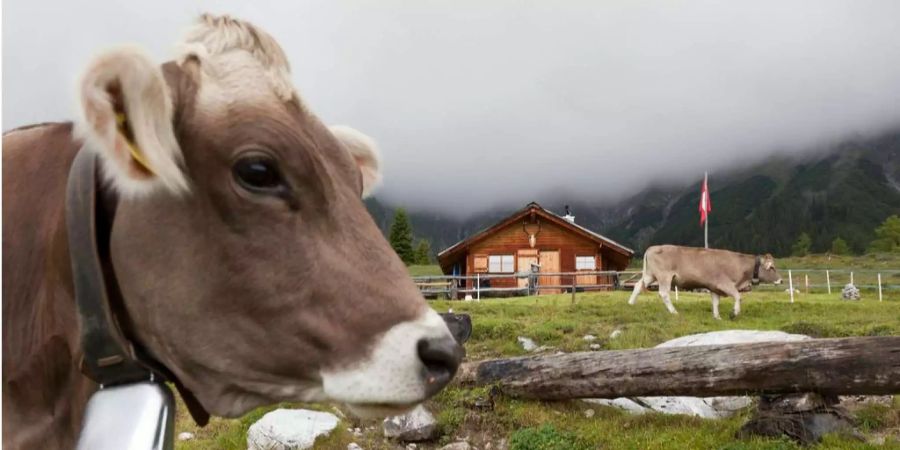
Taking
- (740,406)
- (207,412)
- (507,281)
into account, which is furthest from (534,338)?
(507,281)

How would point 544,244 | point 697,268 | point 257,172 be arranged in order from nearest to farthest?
point 257,172, point 697,268, point 544,244

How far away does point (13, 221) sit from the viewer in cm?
154

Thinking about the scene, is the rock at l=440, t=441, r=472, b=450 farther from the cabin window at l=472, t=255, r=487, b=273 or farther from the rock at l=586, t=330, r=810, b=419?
the cabin window at l=472, t=255, r=487, b=273

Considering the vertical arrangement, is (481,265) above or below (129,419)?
above

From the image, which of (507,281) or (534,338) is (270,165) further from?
(507,281)

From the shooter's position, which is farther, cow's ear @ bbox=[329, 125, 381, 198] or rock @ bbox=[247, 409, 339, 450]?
rock @ bbox=[247, 409, 339, 450]

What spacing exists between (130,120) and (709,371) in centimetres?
638

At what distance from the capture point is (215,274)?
1419 mm

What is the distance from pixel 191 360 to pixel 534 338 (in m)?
9.94

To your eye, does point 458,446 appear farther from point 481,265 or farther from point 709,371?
point 481,265

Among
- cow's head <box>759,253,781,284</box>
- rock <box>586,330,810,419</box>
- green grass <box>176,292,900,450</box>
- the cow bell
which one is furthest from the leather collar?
cow's head <box>759,253,781,284</box>

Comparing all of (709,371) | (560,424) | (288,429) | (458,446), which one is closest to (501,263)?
(560,424)

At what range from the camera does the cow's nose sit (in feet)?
4.60

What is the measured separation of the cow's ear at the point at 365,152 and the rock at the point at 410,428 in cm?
480
